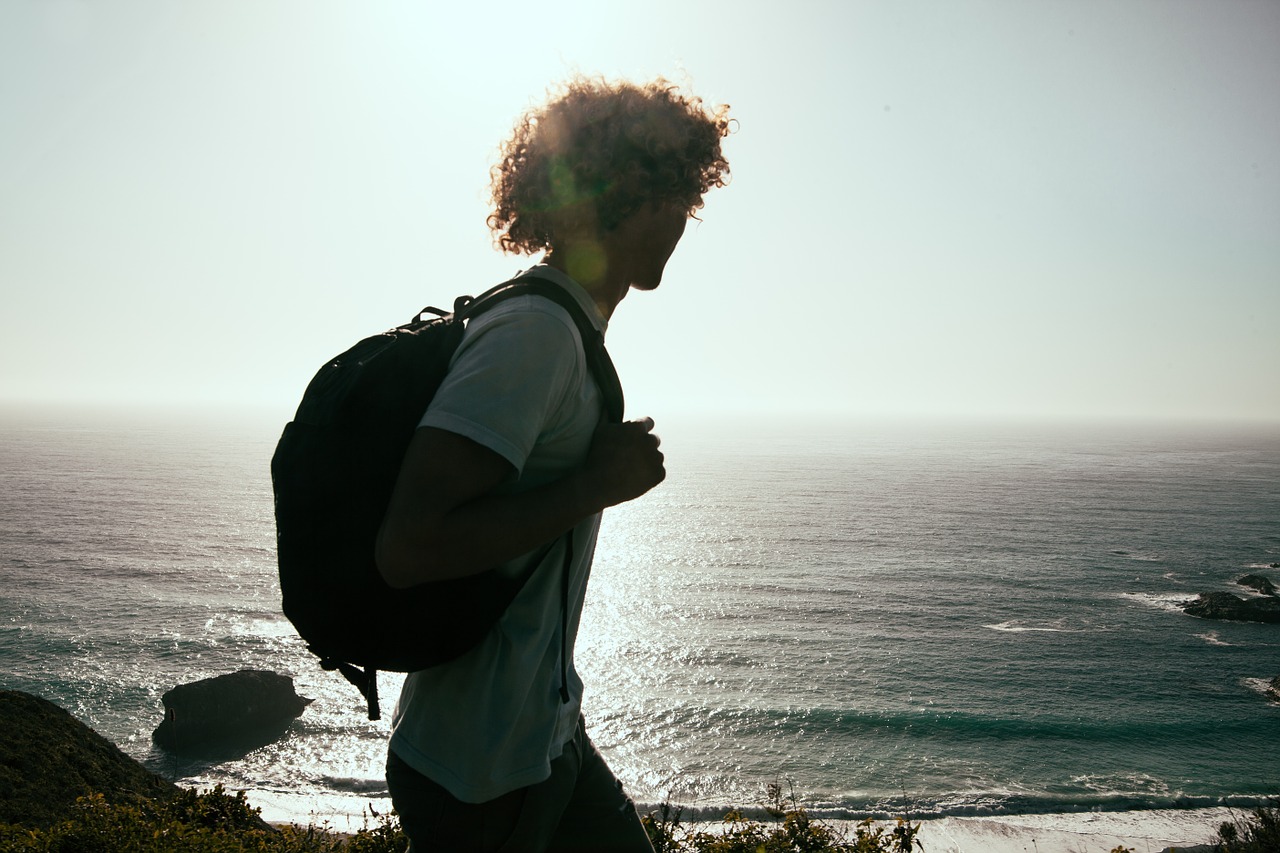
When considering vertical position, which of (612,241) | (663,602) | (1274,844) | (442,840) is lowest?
(663,602)

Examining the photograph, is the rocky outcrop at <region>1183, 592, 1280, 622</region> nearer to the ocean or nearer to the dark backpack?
the ocean

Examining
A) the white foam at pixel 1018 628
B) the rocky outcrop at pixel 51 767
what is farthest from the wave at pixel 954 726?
the rocky outcrop at pixel 51 767

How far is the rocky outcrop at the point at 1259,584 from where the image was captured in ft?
175

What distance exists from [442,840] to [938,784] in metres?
29.6

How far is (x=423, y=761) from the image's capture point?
1.71 meters

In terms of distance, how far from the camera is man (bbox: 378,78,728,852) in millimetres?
1425

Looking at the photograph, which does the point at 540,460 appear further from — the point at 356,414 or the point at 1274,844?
the point at 1274,844

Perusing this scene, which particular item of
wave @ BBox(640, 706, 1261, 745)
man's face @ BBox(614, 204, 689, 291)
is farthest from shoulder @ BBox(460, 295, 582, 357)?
wave @ BBox(640, 706, 1261, 745)

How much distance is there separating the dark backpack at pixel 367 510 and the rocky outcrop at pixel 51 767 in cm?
1023

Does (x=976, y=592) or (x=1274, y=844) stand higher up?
(x=1274, y=844)

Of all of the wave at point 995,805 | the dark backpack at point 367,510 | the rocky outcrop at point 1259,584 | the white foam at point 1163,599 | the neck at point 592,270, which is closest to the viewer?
the dark backpack at point 367,510

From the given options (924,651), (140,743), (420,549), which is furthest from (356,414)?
(924,651)

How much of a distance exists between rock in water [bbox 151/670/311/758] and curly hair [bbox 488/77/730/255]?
108 feet

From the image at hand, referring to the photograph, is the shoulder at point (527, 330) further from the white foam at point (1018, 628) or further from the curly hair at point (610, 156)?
the white foam at point (1018, 628)
